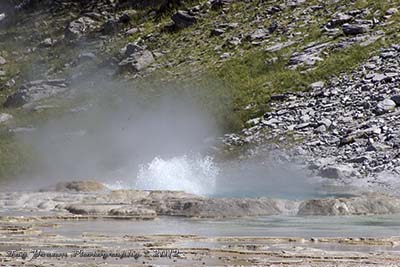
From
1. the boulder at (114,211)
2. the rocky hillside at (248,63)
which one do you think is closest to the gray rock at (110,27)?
the rocky hillside at (248,63)

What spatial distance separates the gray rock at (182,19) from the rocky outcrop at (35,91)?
9.93 meters

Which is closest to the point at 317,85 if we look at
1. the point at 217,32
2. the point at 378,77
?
the point at 378,77

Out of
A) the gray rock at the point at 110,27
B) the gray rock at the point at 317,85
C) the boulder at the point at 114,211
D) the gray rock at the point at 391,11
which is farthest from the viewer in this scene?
the gray rock at the point at 110,27

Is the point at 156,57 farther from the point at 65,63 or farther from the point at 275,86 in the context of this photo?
the point at 275,86

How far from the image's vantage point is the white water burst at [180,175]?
37000 mm

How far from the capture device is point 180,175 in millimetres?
38906

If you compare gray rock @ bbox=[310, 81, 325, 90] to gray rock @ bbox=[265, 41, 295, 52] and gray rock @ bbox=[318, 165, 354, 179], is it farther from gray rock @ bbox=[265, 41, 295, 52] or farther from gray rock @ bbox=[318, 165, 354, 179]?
gray rock @ bbox=[318, 165, 354, 179]

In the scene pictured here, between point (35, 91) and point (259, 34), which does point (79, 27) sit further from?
point (259, 34)

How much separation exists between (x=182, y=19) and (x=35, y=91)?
12.7 metres

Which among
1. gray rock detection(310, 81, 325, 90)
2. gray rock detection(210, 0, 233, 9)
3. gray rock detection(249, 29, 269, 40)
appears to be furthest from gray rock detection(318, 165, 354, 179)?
gray rock detection(210, 0, 233, 9)

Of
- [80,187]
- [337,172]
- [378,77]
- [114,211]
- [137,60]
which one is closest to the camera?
[114,211]

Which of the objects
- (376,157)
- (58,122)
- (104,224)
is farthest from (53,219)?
(58,122)

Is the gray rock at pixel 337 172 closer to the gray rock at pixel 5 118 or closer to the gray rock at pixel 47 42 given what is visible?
the gray rock at pixel 5 118

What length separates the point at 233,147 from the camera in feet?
151
